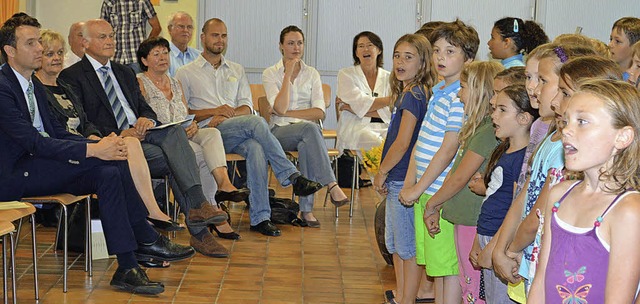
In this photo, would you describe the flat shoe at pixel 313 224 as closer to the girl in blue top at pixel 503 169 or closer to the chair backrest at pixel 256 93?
the chair backrest at pixel 256 93

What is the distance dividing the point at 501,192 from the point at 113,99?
3.22 metres

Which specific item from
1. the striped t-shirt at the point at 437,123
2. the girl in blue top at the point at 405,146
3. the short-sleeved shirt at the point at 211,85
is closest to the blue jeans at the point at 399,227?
the girl in blue top at the point at 405,146

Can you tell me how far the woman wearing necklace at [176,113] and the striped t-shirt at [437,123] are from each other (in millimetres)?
2219


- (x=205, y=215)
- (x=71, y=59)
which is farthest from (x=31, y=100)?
(x=71, y=59)

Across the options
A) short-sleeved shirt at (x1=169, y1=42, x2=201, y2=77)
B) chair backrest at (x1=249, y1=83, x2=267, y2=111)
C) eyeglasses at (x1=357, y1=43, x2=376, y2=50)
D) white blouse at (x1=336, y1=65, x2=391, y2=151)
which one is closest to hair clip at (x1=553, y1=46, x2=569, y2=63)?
white blouse at (x1=336, y1=65, x2=391, y2=151)

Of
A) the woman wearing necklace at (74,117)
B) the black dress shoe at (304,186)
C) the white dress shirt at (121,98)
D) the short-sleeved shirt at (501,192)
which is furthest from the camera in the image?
the black dress shoe at (304,186)

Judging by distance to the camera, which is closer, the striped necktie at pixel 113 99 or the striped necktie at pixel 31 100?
the striped necktie at pixel 31 100

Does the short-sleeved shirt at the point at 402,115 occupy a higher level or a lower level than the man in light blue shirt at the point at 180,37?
lower

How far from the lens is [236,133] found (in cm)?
631

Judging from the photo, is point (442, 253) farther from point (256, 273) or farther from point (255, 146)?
point (255, 146)

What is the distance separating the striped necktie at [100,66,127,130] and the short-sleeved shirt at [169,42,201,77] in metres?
1.31

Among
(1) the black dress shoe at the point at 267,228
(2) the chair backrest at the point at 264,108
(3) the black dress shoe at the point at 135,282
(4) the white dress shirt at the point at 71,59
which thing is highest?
(4) the white dress shirt at the point at 71,59

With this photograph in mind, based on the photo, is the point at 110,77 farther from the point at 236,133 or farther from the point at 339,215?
the point at 339,215

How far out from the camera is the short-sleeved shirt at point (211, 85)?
261 inches
